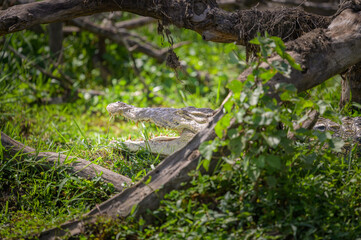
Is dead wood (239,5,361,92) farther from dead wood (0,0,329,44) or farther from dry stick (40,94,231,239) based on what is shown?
dry stick (40,94,231,239)

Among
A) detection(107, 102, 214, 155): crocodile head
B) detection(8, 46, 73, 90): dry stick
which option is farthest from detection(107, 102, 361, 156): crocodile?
detection(8, 46, 73, 90): dry stick

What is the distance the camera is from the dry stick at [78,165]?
347cm

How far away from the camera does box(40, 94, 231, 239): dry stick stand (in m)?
2.74

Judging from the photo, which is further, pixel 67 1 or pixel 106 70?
pixel 106 70

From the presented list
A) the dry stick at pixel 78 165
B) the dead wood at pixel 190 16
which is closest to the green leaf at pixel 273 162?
the dry stick at pixel 78 165

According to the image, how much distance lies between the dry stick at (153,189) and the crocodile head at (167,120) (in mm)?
1028

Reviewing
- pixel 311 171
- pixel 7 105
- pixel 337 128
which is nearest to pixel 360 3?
pixel 337 128

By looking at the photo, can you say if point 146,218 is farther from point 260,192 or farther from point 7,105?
point 7,105

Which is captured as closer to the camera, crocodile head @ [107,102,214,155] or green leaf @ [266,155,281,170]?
green leaf @ [266,155,281,170]

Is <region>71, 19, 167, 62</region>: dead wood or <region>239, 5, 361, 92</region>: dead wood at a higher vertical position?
<region>239, 5, 361, 92</region>: dead wood

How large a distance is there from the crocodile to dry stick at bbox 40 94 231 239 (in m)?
1.01

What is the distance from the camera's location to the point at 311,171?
2.96 meters

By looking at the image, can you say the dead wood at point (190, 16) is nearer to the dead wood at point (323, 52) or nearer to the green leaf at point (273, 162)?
the dead wood at point (323, 52)

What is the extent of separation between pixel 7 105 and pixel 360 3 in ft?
15.7
